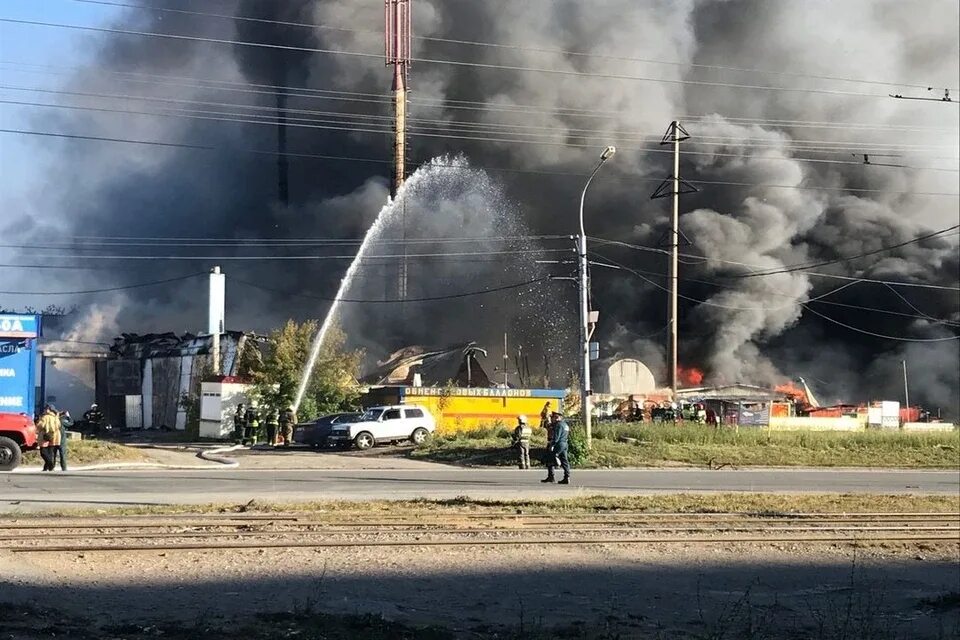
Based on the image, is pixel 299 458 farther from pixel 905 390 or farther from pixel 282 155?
pixel 905 390

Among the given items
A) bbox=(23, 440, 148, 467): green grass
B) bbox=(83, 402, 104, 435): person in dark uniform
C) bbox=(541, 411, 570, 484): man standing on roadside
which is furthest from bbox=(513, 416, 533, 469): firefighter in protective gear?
bbox=(83, 402, 104, 435): person in dark uniform

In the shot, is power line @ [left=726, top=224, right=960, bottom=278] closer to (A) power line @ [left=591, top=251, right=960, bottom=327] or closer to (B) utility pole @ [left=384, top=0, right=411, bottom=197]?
(A) power line @ [left=591, top=251, right=960, bottom=327]

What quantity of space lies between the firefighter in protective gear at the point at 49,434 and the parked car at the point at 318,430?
1080cm

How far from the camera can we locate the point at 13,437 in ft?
62.5

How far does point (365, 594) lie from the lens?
8.14 m

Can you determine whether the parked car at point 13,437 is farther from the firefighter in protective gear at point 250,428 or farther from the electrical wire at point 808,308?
the electrical wire at point 808,308

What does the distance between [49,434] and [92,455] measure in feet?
15.9

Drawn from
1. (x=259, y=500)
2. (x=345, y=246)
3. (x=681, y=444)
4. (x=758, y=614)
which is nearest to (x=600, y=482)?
(x=259, y=500)

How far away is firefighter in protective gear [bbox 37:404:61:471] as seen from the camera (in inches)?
709

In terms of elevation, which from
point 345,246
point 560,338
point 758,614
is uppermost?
point 345,246

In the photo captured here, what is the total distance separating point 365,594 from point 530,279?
40.8m

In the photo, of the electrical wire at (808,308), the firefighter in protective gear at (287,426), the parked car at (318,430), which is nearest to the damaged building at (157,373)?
the firefighter in protective gear at (287,426)

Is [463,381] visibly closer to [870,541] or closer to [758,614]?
[870,541]

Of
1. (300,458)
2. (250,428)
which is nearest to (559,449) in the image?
(300,458)
